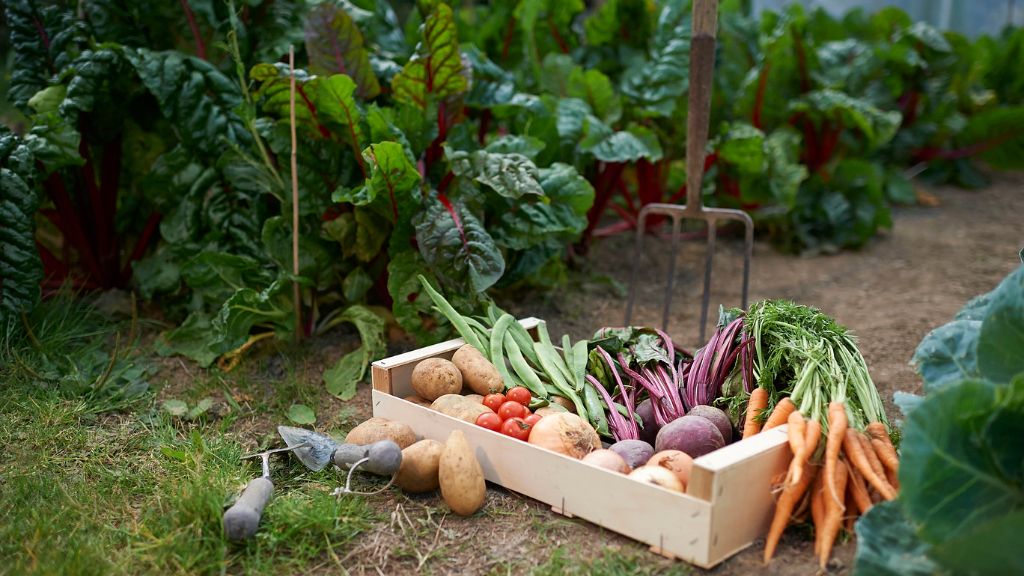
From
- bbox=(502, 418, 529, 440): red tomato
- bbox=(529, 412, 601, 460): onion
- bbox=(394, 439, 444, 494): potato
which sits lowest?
bbox=(394, 439, 444, 494): potato

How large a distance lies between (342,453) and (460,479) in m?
0.39

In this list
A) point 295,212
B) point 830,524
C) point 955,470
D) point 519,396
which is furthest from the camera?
point 295,212

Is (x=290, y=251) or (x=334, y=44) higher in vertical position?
(x=334, y=44)

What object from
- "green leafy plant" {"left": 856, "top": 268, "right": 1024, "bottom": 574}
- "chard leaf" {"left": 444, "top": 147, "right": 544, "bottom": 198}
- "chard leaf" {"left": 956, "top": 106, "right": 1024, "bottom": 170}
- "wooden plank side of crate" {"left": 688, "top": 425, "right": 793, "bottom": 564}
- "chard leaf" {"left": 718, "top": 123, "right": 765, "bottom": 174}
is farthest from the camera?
"chard leaf" {"left": 956, "top": 106, "right": 1024, "bottom": 170}

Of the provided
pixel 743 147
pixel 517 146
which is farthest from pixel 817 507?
pixel 743 147

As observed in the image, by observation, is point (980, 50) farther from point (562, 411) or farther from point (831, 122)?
point (562, 411)

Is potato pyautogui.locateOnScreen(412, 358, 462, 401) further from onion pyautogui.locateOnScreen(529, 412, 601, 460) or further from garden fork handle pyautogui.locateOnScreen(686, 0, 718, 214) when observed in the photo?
garden fork handle pyautogui.locateOnScreen(686, 0, 718, 214)

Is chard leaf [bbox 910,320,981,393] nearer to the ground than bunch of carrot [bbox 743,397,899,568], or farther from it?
farther from it

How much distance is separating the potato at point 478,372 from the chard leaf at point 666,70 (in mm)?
2082

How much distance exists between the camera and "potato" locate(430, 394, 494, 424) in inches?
110

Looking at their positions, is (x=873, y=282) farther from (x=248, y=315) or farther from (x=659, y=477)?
(x=248, y=315)

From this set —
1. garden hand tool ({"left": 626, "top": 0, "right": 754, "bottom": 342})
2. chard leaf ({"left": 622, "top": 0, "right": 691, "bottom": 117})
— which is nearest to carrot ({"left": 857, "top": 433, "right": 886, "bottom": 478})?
garden hand tool ({"left": 626, "top": 0, "right": 754, "bottom": 342})

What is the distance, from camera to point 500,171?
3.49m

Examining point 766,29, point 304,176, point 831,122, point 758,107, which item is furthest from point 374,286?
point 766,29
